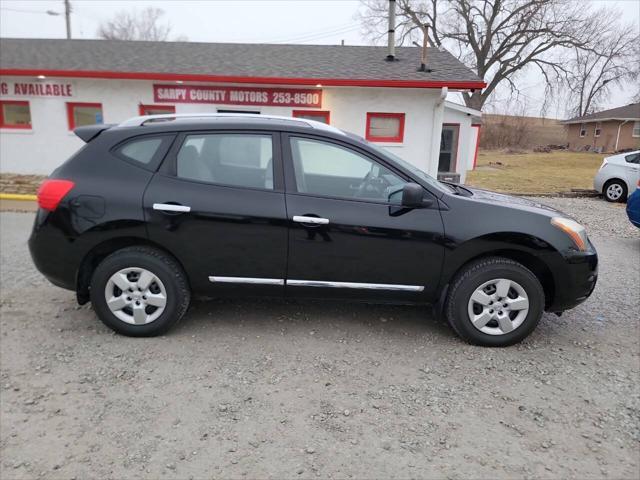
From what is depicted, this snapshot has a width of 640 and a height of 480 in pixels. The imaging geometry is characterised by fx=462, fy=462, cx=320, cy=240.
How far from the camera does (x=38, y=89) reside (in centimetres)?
1216

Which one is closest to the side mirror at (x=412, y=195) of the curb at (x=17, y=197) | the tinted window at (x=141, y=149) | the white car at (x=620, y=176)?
the tinted window at (x=141, y=149)

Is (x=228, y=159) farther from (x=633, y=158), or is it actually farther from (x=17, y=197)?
(x=633, y=158)

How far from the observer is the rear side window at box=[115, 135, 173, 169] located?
3.71 m

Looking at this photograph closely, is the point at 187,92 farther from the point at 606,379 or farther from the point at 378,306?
the point at 606,379

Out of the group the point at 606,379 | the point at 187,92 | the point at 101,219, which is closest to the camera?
the point at 606,379

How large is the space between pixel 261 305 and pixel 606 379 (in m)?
2.89

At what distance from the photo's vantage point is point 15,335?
3803mm

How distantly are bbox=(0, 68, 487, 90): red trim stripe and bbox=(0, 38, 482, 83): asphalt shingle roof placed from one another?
0.44ft

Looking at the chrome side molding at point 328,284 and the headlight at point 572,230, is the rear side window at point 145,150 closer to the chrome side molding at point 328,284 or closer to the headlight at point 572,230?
the chrome side molding at point 328,284

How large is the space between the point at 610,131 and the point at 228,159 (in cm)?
4264

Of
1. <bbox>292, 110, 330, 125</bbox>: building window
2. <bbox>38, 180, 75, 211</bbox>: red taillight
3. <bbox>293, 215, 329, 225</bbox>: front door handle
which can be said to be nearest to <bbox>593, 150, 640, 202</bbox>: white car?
<bbox>292, 110, 330, 125</bbox>: building window

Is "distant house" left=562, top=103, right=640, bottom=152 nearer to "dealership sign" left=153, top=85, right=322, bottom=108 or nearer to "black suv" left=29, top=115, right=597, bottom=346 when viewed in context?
"dealership sign" left=153, top=85, right=322, bottom=108

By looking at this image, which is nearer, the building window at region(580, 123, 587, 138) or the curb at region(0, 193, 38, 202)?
the curb at region(0, 193, 38, 202)

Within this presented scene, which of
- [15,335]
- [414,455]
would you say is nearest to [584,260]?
[414,455]
